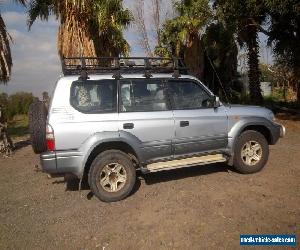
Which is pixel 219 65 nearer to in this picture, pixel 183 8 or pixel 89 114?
pixel 183 8

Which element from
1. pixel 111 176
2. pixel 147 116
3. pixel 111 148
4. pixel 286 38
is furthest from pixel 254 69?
pixel 111 176

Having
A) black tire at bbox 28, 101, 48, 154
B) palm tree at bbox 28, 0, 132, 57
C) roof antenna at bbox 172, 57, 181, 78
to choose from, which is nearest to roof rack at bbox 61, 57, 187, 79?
roof antenna at bbox 172, 57, 181, 78

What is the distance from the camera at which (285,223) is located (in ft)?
17.0

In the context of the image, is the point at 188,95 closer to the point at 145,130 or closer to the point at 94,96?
the point at 145,130

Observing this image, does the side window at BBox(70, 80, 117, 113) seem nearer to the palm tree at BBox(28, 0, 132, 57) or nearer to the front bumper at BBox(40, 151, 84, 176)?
the front bumper at BBox(40, 151, 84, 176)

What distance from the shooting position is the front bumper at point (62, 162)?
6141mm

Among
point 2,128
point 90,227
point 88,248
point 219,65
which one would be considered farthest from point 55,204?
point 219,65

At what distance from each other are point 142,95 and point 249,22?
447 inches

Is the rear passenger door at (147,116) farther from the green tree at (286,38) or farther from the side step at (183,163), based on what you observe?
the green tree at (286,38)

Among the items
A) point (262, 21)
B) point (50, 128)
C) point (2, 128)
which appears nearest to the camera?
point (50, 128)

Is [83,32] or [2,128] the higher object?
[83,32]

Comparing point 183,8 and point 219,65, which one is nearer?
point 183,8

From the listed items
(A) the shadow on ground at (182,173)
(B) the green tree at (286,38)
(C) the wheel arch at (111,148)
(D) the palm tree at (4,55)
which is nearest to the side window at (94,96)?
(C) the wheel arch at (111,148)

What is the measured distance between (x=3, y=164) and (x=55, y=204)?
4446mm
